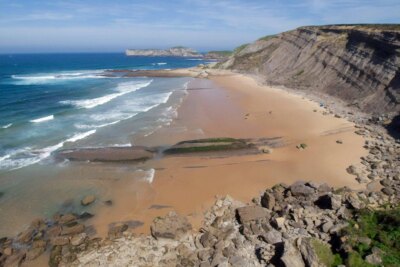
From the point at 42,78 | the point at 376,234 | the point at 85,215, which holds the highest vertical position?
the point at 376,234

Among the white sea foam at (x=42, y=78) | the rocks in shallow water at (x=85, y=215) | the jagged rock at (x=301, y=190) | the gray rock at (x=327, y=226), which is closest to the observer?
the gray rock at (x=327, y=226)

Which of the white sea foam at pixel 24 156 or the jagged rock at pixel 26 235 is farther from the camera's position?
the white sea foam at pixel 24 156

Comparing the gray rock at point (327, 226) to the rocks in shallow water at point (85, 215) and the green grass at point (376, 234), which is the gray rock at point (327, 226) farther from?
the rocks in shallow water at point (85, 215)

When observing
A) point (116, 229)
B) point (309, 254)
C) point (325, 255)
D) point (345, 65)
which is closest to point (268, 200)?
point (325, 255)

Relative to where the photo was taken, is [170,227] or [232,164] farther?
[232,164]

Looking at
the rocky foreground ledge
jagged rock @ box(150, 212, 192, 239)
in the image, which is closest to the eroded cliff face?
the rocky foreground ledge

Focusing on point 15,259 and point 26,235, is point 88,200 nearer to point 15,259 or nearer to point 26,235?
point 26,235

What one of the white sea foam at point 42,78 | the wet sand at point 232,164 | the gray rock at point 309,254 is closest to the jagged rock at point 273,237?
the gray rock at point 309,254
